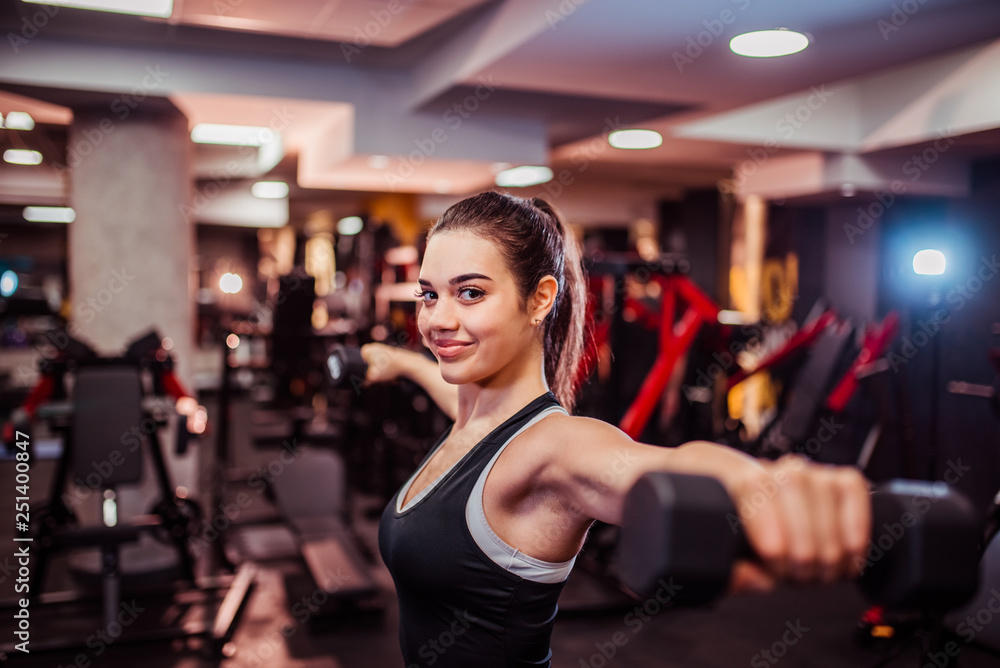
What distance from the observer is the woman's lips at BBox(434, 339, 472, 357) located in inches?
48.3

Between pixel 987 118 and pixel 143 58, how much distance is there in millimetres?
5163

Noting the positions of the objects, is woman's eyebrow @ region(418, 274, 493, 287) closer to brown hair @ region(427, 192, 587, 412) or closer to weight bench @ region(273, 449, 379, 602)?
brown hair @ region(427, 192, 587, 412)

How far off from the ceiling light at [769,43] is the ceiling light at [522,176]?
2405 mm

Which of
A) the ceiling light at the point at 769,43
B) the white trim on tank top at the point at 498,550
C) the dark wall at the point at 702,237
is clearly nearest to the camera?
the white trim on tank top at the point at 498,550

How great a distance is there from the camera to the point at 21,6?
12.9ft

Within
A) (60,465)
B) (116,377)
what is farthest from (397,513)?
(60,465)

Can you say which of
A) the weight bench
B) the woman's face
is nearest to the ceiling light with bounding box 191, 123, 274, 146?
the weight bench

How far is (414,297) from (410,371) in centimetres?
58

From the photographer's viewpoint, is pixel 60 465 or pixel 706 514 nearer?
pixel 706 514

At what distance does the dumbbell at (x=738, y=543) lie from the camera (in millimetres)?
554

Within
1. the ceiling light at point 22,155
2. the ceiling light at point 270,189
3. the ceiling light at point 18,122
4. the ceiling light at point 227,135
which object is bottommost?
the ceiling light at point 270,189

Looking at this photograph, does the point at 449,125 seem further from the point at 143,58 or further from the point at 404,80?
the point at 143,58

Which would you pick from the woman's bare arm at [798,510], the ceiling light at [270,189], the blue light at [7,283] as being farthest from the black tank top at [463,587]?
the ceiling light at [270,189]

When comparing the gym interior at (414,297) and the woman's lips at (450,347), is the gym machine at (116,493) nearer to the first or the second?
the gym interior at (414,297)
